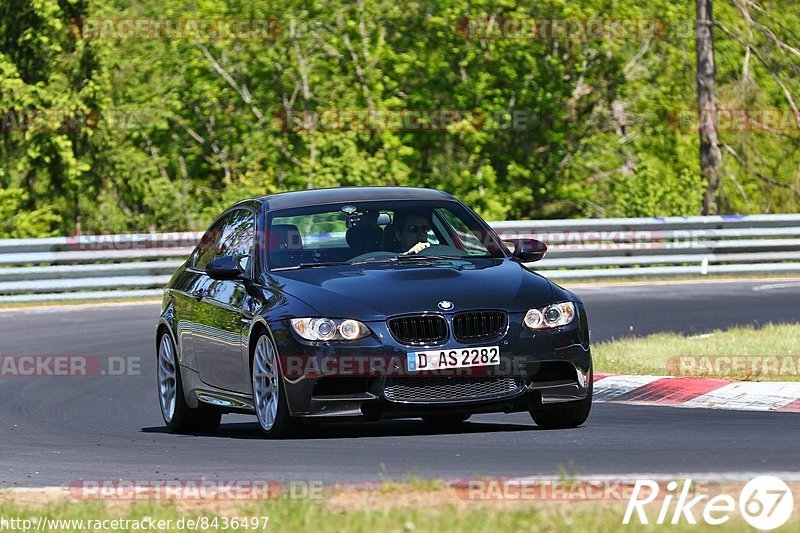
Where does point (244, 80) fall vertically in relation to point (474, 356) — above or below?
below

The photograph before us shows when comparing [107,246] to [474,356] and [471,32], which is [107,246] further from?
[474,356]

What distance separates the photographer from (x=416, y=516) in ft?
20.9

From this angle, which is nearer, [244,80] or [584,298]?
[584,298]

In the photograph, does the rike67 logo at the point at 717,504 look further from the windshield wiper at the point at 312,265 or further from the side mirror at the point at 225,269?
the side mirror at the point at 225,269

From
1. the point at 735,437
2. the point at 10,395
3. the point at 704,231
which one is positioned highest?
the point at 735,437

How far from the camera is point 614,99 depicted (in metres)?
33.7

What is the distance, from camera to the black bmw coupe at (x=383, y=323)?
9273 mm

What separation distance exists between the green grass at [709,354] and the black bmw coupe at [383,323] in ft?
9.27

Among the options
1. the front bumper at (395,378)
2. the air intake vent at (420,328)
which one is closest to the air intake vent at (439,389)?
the front bumper at (395,378)

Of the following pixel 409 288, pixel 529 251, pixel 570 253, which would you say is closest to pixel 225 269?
pixel 409 288

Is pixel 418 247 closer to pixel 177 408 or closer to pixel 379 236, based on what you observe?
pixel 379 236

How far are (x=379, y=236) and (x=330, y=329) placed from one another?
1.41m

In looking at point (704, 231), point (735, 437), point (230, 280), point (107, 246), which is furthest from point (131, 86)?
point (735, 437)

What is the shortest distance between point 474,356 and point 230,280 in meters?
2.15
